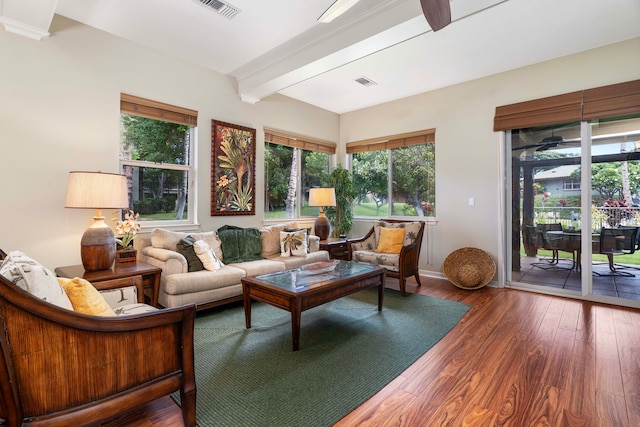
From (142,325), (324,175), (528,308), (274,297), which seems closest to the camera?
(142,325)

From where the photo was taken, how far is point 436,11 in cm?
187

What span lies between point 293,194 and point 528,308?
11.8ft

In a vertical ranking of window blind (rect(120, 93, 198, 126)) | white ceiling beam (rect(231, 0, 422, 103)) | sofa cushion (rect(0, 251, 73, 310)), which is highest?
white ceiling beam (rect(231, 0, 422, 103))

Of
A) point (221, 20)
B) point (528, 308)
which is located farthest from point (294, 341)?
point (221, 20)

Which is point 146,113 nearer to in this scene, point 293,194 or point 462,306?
point 293,194

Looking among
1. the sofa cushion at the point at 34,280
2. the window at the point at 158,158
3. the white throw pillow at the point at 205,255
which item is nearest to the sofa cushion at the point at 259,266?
the white throw pillow at the point at 205,255

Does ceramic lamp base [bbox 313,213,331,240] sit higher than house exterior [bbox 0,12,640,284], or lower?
lower

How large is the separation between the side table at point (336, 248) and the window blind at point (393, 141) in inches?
72.4

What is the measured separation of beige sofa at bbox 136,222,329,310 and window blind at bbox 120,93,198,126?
4.43 ft

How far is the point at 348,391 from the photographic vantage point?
6.14ft

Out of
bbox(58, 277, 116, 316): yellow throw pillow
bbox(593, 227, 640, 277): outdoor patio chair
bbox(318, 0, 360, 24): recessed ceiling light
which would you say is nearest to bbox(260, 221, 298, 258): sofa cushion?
bbox(58, 277, 116, 316): yellow throw pillow

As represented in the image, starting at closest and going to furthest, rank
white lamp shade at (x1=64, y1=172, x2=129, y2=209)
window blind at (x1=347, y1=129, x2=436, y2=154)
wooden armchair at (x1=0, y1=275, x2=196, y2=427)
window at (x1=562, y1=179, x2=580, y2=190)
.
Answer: wooden armchair at (x1=0, y1=275, x2=196, y2=427)
white lamp shade at (x1=64, y1=172, x2=129, y2=209)
window at (x1=562, y1=179, x2=580, y2=190)
window blind at (x1=347, y1=129, x2=436, y2=154)

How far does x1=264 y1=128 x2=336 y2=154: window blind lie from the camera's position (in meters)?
4.87

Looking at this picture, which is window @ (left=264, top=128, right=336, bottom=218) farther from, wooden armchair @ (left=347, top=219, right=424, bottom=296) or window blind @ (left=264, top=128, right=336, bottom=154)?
wooden armchair @ (left=347, top=219, right=424, bottom=296)
